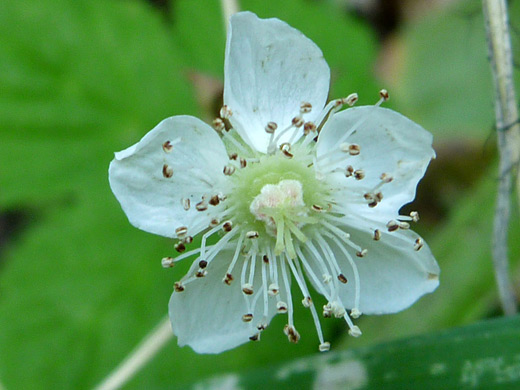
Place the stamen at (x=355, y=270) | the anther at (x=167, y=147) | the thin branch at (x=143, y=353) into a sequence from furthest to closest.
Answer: the thin branch at (x=143, y=353)
the stamen at (x=355, y=270)
the anther at (x=167, y=147)

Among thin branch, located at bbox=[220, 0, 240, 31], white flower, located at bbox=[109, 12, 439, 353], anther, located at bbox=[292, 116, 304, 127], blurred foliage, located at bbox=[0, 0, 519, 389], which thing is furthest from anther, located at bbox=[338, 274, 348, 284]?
thin branch, located at bbox=[220, 0, 240, 31]

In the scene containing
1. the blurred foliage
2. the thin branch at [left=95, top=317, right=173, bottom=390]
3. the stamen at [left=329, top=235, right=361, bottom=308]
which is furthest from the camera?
the blurred foliage

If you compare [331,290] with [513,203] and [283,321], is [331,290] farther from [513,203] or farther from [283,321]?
[513,203]

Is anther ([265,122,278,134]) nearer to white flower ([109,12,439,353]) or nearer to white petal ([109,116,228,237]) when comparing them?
white flower ([109,12,439,353])

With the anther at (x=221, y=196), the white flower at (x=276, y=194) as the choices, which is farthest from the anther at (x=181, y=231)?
the anther at (x=221, y=196)

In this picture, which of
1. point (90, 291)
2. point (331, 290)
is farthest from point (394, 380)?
point (90, 291)

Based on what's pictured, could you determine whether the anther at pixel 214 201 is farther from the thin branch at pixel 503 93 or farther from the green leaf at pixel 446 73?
the green leaf at pixel 446 73

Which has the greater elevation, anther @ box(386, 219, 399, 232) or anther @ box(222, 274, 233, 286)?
anther @ box(386, 219, 399, 232)
